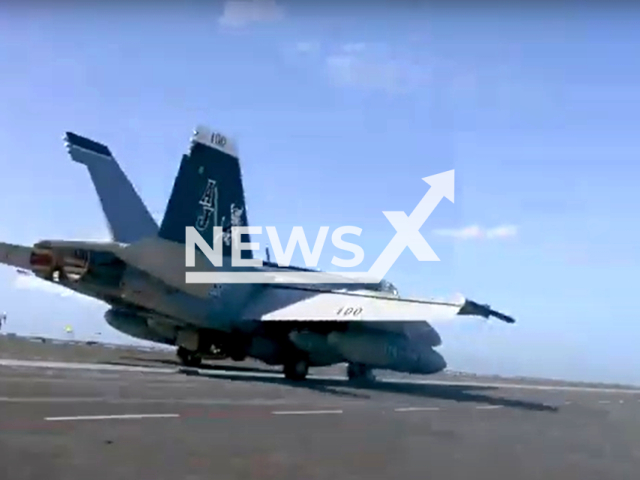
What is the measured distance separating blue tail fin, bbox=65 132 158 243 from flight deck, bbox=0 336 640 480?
832cm

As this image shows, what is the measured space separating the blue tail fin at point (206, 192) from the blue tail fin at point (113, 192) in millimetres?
3105

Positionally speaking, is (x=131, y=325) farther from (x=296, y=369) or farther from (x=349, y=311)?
(x=349, y=311)

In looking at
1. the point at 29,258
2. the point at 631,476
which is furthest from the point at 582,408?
the point at 29,258

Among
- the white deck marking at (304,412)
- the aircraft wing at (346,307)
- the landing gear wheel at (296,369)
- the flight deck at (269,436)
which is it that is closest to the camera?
the flight deck at (269,436)

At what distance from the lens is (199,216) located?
23.9 meters

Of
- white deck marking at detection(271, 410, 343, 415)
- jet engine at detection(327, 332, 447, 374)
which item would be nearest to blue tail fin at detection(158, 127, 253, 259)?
jet engine at detection(327, 332, 447, 374)

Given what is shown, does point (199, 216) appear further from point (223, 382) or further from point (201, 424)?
point (201, 424)

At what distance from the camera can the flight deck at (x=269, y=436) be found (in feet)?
27.6

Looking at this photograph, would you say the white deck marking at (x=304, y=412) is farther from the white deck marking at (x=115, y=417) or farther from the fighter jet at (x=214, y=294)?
the fighter jet at (x=214, y=294)

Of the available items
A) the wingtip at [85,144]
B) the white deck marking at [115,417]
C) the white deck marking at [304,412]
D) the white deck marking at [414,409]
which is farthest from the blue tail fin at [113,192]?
the white deck marking at [115,417]

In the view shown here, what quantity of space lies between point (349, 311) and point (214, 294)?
4.11m

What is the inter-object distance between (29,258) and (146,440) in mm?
13329

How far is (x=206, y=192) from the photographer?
24.4m

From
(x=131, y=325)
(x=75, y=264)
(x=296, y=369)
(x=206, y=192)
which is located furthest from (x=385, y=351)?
(x=75, y=264)
